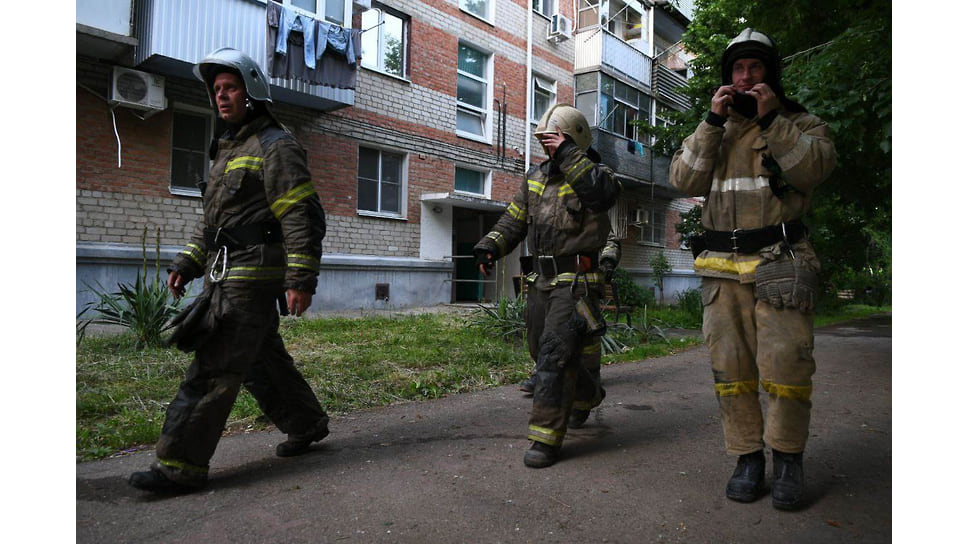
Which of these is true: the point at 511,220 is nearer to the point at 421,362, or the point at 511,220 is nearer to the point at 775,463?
the point at 775,463

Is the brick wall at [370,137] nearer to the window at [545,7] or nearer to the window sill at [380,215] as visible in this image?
the window sill at [380,215]

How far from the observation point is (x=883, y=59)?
377cm

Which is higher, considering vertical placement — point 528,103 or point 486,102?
point 528,103

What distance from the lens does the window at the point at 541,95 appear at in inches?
691

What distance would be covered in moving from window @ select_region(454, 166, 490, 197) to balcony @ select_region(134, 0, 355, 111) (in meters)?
5.15

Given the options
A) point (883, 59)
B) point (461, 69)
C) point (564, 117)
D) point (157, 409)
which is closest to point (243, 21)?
point (461, 69)

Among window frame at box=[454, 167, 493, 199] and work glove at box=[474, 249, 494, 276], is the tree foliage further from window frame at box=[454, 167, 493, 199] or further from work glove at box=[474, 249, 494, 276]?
window frame at box=[454, 167, 493, 199]

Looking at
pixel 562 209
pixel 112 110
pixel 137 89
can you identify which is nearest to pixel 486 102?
pixel 137 89

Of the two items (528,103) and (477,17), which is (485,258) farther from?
(528,103)

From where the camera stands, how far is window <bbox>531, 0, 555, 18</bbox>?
58.0ft

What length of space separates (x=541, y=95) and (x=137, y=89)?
11180 mm

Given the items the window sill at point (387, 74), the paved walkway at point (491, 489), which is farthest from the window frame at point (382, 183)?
the paved walkway at point (491, 489)

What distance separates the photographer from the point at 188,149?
10.7 metres

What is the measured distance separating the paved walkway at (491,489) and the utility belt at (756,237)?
1184mm
